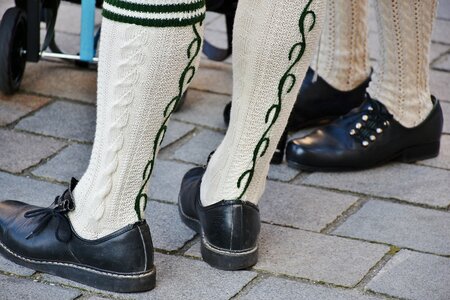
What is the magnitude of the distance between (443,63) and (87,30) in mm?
1294

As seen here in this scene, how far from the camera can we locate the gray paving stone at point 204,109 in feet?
9.45

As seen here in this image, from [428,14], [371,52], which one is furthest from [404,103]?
[371,52]

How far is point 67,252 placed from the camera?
76.0 inches

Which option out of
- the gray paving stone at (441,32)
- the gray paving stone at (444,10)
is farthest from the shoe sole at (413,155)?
the gray paving stone at (444,10)

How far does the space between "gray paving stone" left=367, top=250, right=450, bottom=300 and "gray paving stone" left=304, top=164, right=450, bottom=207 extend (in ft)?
1.08

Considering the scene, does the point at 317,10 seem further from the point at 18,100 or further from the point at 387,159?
the point at 18,100

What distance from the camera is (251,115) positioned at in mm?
1966

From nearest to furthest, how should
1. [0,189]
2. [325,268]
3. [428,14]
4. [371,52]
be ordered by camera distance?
[325,268]
[0,189]
[428,14]
[371,52]

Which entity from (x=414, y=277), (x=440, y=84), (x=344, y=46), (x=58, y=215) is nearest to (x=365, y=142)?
(x=344, y=46)

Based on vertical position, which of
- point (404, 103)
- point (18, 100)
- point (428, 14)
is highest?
point (428, 14)

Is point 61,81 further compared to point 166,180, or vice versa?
point 61,81

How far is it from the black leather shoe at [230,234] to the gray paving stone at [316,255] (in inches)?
2.1

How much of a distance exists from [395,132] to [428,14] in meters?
0.33

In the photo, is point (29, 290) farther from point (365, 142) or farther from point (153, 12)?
point (365, 142)
